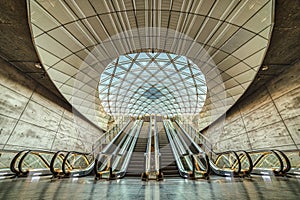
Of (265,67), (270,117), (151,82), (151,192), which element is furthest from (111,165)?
(151,82)

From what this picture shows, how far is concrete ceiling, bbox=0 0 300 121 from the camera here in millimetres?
4961

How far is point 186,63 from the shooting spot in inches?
663

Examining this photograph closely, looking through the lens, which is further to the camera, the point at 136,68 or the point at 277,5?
the point at 136,68

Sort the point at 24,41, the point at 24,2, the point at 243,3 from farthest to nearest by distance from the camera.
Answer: the point at 243,3 → the point at 24,41 → the point at 24,2

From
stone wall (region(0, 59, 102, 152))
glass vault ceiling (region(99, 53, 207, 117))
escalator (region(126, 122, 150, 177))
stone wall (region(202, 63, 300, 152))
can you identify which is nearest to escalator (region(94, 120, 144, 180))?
escalator (region(126, 122, 150, 177))

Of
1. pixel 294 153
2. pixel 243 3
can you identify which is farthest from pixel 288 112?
pixel 243 3

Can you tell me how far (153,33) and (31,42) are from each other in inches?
267

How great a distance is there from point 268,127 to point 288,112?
1541 millimetres

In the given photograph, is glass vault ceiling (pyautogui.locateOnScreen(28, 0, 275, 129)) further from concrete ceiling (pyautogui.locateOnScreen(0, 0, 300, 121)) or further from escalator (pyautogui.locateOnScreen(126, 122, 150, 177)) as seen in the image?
escalator (pyautogui.locateOnScreen(126, 122, 150, 177))

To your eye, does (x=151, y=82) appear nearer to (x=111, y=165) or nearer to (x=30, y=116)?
Result: (x=30, y=116)

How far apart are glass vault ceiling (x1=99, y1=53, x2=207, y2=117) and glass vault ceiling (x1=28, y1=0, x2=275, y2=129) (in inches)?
196

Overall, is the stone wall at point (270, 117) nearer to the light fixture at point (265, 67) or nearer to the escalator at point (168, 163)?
the light fixture at point (265, 67)

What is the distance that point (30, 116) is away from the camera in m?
8.71

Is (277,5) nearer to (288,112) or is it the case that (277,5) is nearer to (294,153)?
(288,112)
